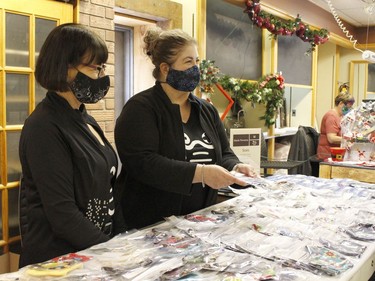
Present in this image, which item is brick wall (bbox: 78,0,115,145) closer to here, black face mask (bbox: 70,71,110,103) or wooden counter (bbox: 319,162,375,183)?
black face mask (bbox: 70,71,110,103)

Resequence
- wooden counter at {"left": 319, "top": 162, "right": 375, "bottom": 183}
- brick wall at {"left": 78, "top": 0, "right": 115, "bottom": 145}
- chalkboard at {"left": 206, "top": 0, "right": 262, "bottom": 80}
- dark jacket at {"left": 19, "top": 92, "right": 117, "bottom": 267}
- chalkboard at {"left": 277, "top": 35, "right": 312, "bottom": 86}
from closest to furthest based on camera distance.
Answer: dark jacket at {"left": 19, "top": 92, "right": 117, "bottom": 267}
brick wall at {"left": 78, "top": 0, "right": 115, "bottom": 145}
wooden counter at {"left": 319, "top": 162, "right": 375, "bottom": 183}
chalkboard at {"left": 206, "top": 0, "right": 262, "bottom": 80}
chalkboard at {"left": 277, "top": 35, "right": 312, "bottom": 86}

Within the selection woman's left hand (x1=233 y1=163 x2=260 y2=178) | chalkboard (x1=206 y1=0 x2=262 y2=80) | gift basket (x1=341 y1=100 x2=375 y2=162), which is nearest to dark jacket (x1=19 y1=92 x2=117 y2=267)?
woman's left hand (x1=233 y1=163 x2=260 y2=178)

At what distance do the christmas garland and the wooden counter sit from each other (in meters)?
1.24

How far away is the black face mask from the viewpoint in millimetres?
1515

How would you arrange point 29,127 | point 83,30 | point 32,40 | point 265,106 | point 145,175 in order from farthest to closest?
1. point 265,106
2. point 32,40
3. point 145,175
4. point 83,30
5. point 29,127

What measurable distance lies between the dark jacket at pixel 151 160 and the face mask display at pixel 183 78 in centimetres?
7

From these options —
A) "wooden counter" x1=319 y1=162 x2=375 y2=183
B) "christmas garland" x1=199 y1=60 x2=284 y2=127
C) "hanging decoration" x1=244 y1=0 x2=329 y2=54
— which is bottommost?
"wooden counter" x1=319 y1=162 x2=375 y2=183

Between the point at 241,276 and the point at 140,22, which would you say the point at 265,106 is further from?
the point at 241,276

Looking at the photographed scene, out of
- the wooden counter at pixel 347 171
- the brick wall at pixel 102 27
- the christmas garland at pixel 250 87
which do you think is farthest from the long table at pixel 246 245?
the christmas garland at pixel 250 87

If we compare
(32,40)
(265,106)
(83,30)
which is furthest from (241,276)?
(265,106)

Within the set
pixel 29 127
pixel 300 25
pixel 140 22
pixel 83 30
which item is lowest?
pixel 29 127

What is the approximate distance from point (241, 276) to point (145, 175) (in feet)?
2.44

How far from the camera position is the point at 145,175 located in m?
1.74

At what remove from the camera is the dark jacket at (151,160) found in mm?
1695
